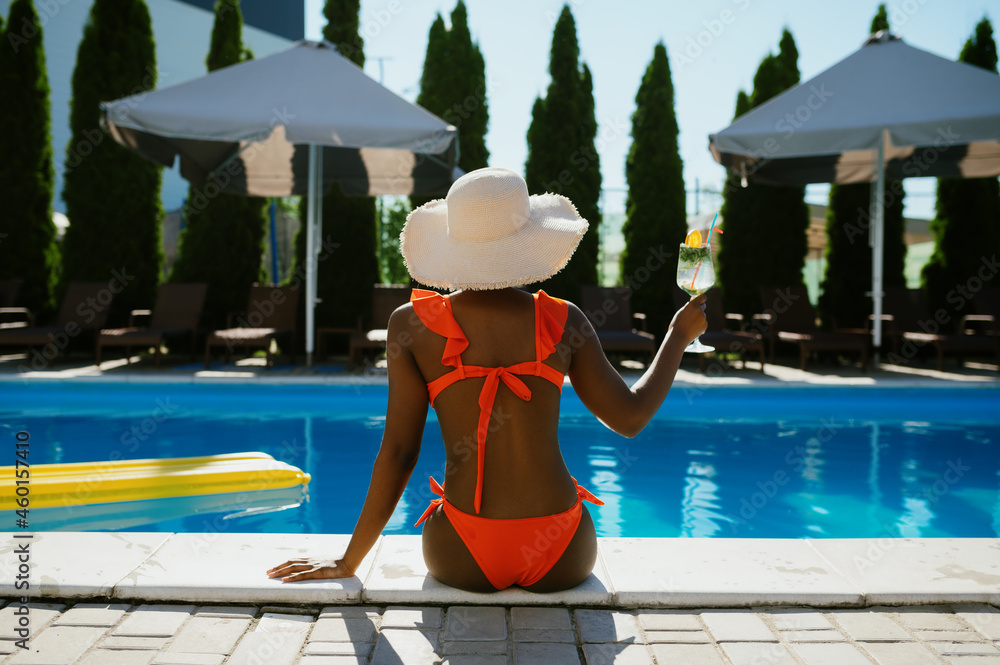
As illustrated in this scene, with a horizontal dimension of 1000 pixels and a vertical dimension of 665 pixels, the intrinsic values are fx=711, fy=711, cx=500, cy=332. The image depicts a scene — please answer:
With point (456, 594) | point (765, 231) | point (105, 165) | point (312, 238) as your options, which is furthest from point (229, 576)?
point (765, 231)

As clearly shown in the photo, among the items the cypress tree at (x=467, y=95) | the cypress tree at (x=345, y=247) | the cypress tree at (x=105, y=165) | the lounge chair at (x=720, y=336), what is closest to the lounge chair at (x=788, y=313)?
the lounge chair at (x=720, y=336)

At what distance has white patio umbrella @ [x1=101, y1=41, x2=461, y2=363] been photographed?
6.42m

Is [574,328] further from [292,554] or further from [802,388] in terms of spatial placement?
[802,388]

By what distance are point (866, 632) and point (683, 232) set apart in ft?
27.6

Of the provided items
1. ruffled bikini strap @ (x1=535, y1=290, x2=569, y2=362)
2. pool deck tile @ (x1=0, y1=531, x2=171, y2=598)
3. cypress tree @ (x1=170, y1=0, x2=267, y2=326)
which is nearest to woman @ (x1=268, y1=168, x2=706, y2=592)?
ruffled bikini strap @ (x1=535, y1=290, x2=569, y2=362)

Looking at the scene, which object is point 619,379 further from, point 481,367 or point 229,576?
point 229,576

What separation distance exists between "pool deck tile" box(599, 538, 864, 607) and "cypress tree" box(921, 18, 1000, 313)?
8.73m

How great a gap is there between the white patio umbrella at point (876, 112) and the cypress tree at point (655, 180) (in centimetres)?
181

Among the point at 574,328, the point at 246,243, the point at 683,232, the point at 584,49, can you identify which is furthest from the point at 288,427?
the point at 584,49

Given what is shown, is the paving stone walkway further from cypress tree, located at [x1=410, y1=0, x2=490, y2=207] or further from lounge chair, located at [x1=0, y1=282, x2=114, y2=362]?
cypress tree, located at [x1=410, y1=0, x2=490, y2=207]

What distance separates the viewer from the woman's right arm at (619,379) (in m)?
1.80

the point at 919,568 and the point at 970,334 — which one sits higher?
the point at 970,334

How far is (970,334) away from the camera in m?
8.38

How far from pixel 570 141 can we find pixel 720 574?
851cm
